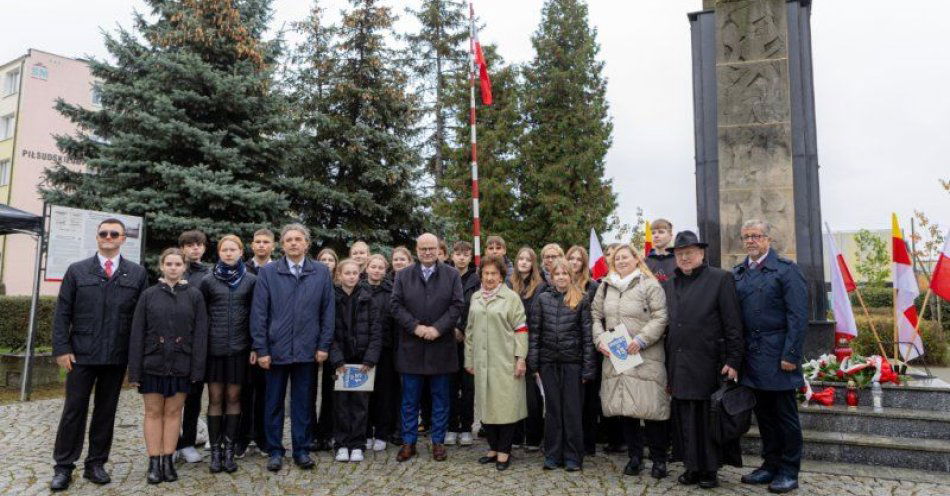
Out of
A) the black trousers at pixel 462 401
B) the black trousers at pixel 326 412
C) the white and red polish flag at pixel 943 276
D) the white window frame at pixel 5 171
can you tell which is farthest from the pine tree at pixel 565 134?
the white window frame at pixel 5 171

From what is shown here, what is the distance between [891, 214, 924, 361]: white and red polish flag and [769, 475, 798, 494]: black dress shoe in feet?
10.3

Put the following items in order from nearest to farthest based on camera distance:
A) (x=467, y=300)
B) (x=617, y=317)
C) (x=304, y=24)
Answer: (x=617, y=317), (x=467, y=300), (x=304, y=24)

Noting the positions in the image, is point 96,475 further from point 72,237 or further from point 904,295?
point 904,295

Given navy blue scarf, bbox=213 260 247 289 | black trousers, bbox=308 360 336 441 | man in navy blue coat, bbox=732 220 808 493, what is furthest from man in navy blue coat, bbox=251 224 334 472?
man in navy blue coat, bbox=732 220 808 493

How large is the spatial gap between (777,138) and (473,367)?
15.3ft

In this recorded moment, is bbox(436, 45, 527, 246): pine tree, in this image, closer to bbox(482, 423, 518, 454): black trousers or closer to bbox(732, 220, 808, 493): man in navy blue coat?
bbox(482, 423, 518, 454): black trousers

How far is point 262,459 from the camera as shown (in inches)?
221

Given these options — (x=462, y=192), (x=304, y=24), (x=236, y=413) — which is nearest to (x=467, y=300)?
(x=236, y=413)

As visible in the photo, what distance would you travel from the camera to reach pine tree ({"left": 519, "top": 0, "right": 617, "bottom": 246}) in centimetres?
2658

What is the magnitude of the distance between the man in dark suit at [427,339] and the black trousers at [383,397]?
0.36 metres

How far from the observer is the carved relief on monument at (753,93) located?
7453 mm

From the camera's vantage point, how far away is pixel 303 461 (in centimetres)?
532

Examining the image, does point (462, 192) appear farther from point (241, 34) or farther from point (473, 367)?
point (473, 367)

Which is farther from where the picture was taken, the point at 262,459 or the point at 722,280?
the point at 262,459
